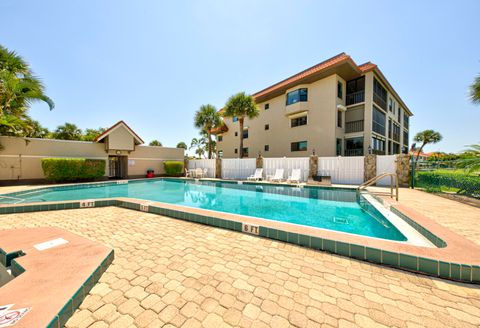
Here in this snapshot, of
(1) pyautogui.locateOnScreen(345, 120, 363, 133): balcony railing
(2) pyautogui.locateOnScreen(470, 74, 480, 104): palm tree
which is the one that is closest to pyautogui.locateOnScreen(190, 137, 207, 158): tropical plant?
(1) pyautogui.locateOnScreen(345, 120, 363, 133): balcony railing

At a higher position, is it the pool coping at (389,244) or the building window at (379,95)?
the building window at (379,95)

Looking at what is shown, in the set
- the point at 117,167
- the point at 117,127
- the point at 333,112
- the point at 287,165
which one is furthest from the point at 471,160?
the point at 117,167

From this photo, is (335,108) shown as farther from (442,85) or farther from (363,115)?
(442,85)

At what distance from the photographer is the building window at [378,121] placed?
1724 cm

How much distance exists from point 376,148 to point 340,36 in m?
11.2

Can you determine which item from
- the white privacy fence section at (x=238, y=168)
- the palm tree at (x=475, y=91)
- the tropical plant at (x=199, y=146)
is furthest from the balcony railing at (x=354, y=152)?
the tropical plant at (x=199, y=146)

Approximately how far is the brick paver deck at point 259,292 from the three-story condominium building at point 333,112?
585 inches

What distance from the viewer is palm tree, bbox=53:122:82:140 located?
25453 mm

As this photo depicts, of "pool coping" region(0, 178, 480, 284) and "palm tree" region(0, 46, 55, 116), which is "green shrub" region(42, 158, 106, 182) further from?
"pool coping" region(0, 178, 480, 284)

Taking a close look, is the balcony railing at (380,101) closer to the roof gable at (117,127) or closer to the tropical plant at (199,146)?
the roof gable at (117,127)

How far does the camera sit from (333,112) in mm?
16406

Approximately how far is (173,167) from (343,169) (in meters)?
16.2

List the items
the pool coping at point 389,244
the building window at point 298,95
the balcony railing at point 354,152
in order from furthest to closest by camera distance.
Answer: the building window at point 298,95
the balcony railing at point 354,152
the pool coping at point 389,244

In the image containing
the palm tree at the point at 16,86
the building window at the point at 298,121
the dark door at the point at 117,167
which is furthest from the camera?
the building window at the point at 298,121
